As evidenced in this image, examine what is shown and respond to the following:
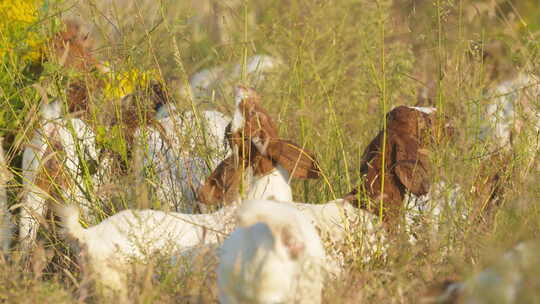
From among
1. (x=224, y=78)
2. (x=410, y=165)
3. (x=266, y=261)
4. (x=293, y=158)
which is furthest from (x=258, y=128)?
(x=224, y=78)

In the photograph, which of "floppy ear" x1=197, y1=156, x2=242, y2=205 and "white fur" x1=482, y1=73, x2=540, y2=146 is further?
"floppy ear" x1=197, y1=156, x2=242, y2=205

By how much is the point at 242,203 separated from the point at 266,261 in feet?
1.33

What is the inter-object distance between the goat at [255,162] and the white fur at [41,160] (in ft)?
1.96

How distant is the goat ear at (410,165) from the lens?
3.17m

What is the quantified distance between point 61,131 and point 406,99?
215cm

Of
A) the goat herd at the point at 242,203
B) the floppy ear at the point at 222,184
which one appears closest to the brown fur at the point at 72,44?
the goat herd at the point at 242,203

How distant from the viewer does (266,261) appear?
7.07 ft

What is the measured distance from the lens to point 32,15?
4.20 m

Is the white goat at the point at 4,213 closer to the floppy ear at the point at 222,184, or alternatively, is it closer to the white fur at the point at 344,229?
the floppy ear at the point at 222,184

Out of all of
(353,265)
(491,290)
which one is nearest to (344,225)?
(353,265)

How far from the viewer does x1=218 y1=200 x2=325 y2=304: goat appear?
7.06 ft

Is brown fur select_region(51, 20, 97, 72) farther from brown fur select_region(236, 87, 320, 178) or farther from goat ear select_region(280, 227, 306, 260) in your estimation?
→ goat ear select_region(280, 227, 306, 260)

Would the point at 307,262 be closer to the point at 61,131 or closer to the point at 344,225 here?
the point at 344,225

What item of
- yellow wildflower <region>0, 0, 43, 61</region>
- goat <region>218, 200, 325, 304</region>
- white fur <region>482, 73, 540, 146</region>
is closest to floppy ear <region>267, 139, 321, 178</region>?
white fur <region>482, 73, 540, 146</region>
